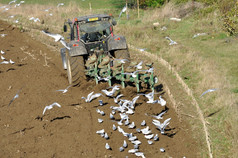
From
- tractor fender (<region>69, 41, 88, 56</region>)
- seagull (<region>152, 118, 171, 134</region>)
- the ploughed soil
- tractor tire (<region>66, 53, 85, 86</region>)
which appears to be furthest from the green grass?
seagull (<region>152, 118, 171, 134</region>)

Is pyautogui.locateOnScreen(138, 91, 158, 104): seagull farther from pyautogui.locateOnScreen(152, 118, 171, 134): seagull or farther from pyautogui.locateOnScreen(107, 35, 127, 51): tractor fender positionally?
pyautogui.locateOnScreen(107, 35, 127, 51): tractor fender

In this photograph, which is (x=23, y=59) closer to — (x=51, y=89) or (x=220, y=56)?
(x=51, y=89)

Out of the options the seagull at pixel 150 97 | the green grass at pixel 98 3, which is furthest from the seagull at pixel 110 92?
the green grass at pixel 98 3

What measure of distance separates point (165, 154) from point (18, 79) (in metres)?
5.05

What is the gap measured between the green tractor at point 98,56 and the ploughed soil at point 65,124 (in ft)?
0.95

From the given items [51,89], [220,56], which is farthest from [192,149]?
[220,56]

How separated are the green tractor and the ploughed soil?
0.29m

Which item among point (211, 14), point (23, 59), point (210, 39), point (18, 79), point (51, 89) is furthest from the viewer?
point (211, 14)

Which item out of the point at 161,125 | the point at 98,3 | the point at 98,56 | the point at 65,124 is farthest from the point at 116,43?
the point at 98,3

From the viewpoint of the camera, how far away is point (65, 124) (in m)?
6.36

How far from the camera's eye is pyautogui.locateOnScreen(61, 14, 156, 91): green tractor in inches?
307

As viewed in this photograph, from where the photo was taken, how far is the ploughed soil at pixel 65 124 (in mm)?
5613

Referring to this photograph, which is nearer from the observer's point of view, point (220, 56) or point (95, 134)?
point (95, 134)

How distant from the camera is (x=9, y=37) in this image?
14.1 metres
